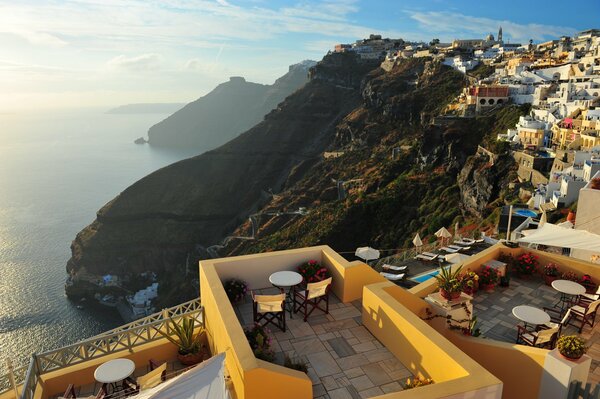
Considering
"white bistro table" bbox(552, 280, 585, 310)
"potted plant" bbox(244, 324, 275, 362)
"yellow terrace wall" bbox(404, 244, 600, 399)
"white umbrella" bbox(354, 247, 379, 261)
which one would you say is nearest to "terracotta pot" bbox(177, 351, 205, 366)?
"potted plant" bbox(244, 324, 275, 362)

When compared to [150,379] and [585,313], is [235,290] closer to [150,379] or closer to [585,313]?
[150,379]

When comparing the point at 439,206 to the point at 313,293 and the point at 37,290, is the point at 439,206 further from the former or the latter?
the point at 37,290

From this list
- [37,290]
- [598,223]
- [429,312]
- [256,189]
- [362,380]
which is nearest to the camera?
[362,380]

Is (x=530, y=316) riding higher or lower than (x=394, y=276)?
higher

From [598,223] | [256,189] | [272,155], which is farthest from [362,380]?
[272,155]

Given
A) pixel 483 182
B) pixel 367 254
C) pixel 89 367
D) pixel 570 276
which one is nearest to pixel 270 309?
pixel 89 367

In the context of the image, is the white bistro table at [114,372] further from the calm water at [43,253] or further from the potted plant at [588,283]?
the calm water at [43,253]

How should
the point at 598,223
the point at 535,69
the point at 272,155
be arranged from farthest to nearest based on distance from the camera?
the point at 272,155
the point at 535,69
the point at 598,223
